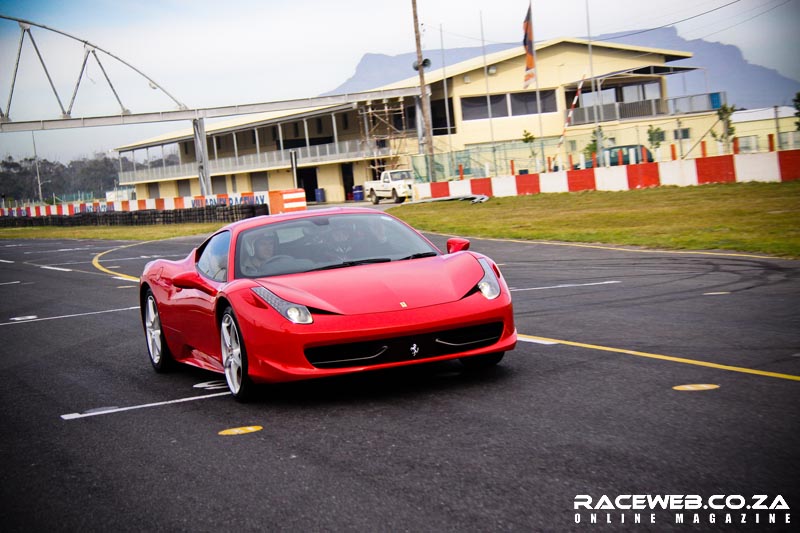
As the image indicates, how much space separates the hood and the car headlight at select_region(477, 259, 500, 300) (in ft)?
Answer: 0.14

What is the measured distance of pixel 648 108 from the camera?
59250mm

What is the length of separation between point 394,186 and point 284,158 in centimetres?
2202

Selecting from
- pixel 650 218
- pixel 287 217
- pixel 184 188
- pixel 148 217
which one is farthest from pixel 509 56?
pixel 287 217

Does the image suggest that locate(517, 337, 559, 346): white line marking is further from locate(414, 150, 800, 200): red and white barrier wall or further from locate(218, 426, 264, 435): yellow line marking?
locate(414, 150, 800, 200): red and white barrier wall

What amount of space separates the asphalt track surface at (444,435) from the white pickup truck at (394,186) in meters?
38.5

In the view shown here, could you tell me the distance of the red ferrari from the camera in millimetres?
5891

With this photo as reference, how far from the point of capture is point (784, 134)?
26375 millimetres

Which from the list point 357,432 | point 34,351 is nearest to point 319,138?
point 34,351

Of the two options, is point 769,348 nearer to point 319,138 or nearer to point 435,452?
point 435,452

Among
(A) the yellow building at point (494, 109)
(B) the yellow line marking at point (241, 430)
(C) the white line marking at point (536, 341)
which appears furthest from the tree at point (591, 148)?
(B) the yellow line marking at point (241, 430)

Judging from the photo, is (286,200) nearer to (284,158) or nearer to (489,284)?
(284,158)

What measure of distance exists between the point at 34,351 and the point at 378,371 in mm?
5104

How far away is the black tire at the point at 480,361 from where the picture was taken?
6.70 meters

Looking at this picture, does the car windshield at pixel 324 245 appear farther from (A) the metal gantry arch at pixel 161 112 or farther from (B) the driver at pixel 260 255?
(A) the metal gantry arch at pixel 161 112
